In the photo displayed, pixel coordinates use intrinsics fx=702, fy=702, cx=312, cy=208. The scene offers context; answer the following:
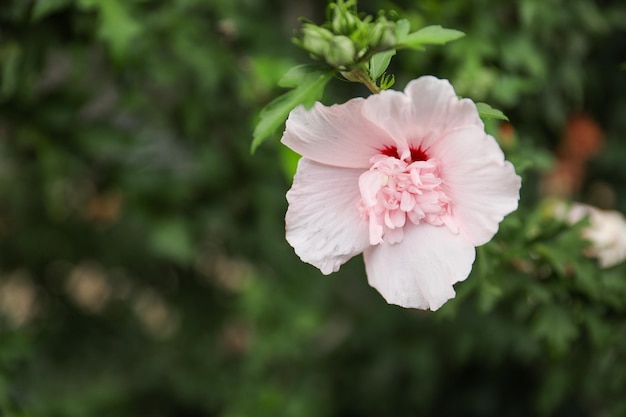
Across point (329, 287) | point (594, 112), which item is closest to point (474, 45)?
point (594, 112)

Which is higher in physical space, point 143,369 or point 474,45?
point 474,45

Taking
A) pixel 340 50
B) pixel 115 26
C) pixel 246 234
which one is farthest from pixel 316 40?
pixel 246 234

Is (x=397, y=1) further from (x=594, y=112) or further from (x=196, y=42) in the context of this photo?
(x=594, y=112)

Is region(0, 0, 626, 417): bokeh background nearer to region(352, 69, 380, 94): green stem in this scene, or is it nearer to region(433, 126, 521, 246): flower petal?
region(433, 126, 521, 246): flower petal

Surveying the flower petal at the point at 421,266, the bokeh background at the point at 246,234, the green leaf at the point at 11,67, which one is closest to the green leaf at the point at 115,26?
the bokeh background at the point at 246,234

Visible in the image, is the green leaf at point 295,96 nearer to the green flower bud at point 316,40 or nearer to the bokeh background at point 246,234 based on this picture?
the green flower bud at point 316,40

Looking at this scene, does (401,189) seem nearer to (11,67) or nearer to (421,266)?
(421,266)
